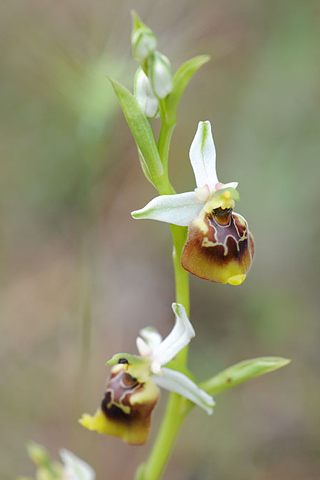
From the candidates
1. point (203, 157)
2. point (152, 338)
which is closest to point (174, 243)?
point (203, 157)

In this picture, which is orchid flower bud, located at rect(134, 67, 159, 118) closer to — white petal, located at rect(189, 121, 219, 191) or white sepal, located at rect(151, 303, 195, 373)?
white petal, located at rect(189, 121, 219, 191)

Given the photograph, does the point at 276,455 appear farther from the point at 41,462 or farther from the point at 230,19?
the point at 230,19

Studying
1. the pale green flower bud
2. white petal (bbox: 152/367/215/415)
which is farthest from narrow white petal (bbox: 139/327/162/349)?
the pale green flower bud

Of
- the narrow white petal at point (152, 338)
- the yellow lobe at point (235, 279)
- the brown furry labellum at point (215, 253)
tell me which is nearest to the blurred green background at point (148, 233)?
the narrow white petal at point (152, 338)

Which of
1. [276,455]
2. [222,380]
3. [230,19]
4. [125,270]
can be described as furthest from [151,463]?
[230,19]

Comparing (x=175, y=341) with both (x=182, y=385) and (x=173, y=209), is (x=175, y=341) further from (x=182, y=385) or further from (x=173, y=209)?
(x=173, y=209)

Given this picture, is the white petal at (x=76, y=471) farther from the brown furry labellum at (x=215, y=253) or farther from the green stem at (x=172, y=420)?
the brown furry labellum at (x=215, y=253)
